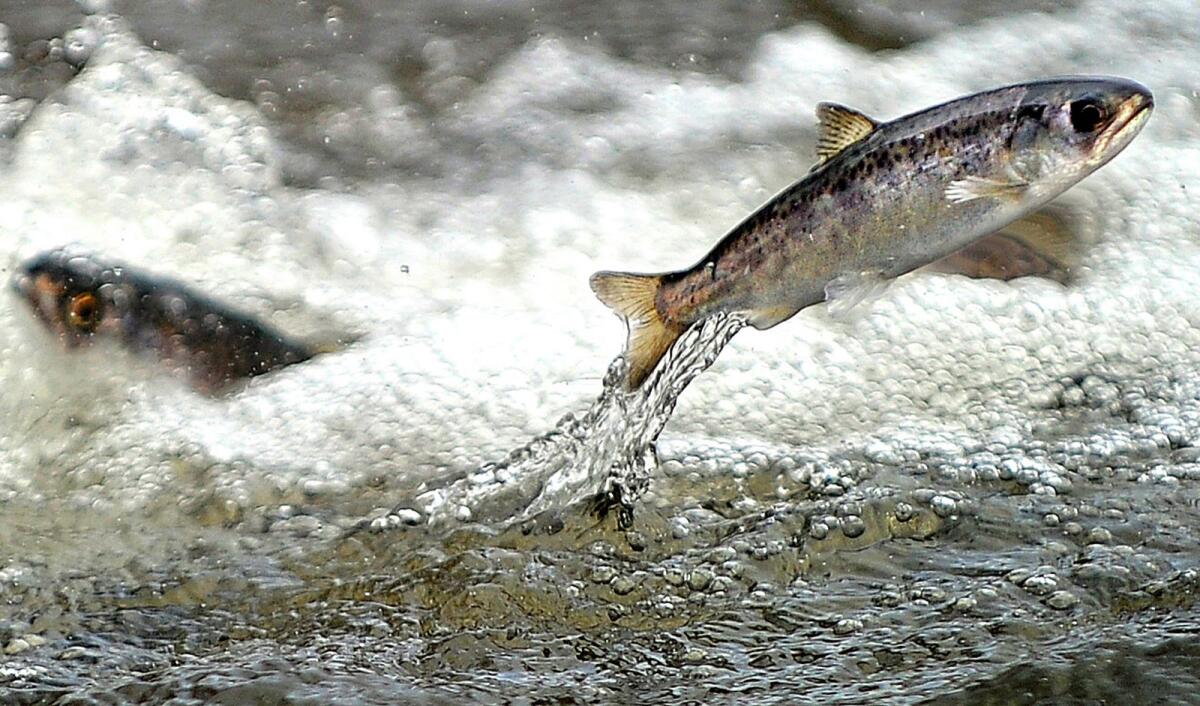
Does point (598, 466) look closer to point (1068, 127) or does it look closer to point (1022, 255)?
point (1068, 127)

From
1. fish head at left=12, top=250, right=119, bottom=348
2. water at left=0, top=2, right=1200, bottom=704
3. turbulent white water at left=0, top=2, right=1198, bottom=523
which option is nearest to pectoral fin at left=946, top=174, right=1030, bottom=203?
water at left=0, top=2, right=1200, bottom=704

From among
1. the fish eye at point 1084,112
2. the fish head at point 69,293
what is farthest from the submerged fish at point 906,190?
the fish head at point 69,293

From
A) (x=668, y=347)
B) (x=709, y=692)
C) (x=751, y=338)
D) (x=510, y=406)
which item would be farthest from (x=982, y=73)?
(x=709, y=692)

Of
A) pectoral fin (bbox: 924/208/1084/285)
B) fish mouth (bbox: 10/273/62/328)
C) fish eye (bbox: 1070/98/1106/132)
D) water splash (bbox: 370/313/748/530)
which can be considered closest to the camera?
fish eye (bbox: 1070/98/1106/132)

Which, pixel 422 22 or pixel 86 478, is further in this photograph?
pixel 422 22

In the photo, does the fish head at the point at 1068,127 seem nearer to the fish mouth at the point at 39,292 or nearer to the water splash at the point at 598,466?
the water splash at the point at 598,466

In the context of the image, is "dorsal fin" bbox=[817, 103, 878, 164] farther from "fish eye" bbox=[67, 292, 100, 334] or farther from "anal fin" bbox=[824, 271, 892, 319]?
"fish eye" bbox=[67, 292, 100, 334]

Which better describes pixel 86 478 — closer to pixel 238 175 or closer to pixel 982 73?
pixel 238 175
